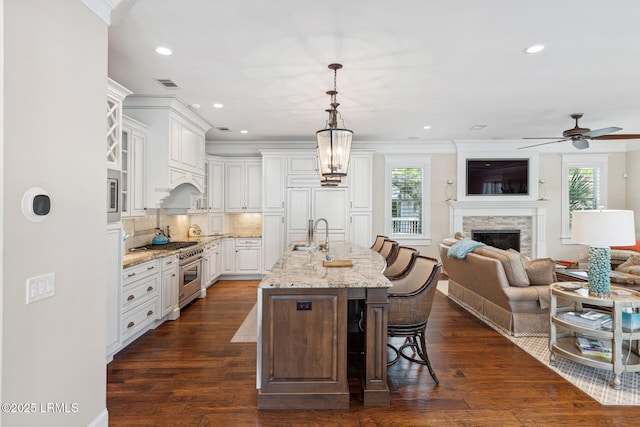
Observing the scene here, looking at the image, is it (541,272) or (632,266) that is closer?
(541,272)

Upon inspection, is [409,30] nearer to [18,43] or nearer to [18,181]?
[18,43]

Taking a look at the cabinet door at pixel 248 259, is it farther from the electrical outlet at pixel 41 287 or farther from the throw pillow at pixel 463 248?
→ the electrical outlet at pixel 41 287

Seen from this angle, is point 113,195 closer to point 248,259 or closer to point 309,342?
point 309,342

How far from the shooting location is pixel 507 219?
704 centimetres

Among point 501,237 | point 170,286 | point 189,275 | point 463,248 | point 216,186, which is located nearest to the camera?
point 170,286

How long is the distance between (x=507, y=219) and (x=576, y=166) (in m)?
1.87

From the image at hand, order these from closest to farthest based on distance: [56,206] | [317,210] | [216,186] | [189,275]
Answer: [56,206] → [189,275] → [317,210] → [216,186]

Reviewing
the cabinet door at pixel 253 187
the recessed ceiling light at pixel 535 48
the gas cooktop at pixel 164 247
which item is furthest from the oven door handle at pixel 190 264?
the recessed ceiling light at pixel 535 48

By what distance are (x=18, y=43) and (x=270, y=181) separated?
5.06 meters

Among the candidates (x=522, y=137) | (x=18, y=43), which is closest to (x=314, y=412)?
(x=18, y=43)

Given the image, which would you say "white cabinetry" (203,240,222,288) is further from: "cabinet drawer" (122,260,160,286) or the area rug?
the area rug

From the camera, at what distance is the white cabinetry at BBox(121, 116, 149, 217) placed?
12.5 ft

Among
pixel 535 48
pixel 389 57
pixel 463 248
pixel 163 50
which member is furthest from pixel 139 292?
pixel 535 48

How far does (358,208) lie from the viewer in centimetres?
655
